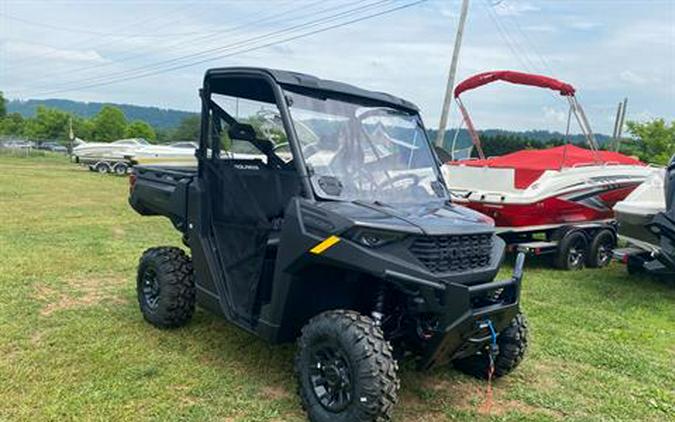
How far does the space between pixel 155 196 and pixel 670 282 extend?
7.07m

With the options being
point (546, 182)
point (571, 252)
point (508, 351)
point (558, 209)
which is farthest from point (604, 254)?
point (508, 351)

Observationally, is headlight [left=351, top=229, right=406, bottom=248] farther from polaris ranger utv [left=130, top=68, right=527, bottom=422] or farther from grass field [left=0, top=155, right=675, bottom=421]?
grass field [left=0, top=155, right=675, bottom=421]

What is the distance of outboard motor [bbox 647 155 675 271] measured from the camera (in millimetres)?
6730

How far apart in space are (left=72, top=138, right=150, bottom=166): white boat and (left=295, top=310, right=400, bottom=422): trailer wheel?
22136 mm

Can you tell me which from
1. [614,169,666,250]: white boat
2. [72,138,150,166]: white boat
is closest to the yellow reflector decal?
[614,169,666,250]: white boat

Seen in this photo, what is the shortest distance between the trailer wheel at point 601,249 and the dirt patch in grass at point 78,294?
680 cm

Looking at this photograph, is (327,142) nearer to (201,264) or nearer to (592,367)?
(201,264)

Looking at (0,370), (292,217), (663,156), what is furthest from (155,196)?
(663,156)

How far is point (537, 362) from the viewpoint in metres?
4.79

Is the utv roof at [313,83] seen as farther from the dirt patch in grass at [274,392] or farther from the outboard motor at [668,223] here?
the outboard motor at [668,223]

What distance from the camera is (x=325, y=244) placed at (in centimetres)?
334

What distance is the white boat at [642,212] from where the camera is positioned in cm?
733

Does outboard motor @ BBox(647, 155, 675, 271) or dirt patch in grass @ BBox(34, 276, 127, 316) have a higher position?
outboard motor @ BBox(647, 155, 675, 271)

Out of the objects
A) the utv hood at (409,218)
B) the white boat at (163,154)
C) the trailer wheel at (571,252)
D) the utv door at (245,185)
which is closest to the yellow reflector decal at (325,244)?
the utv hood at (409,218)
